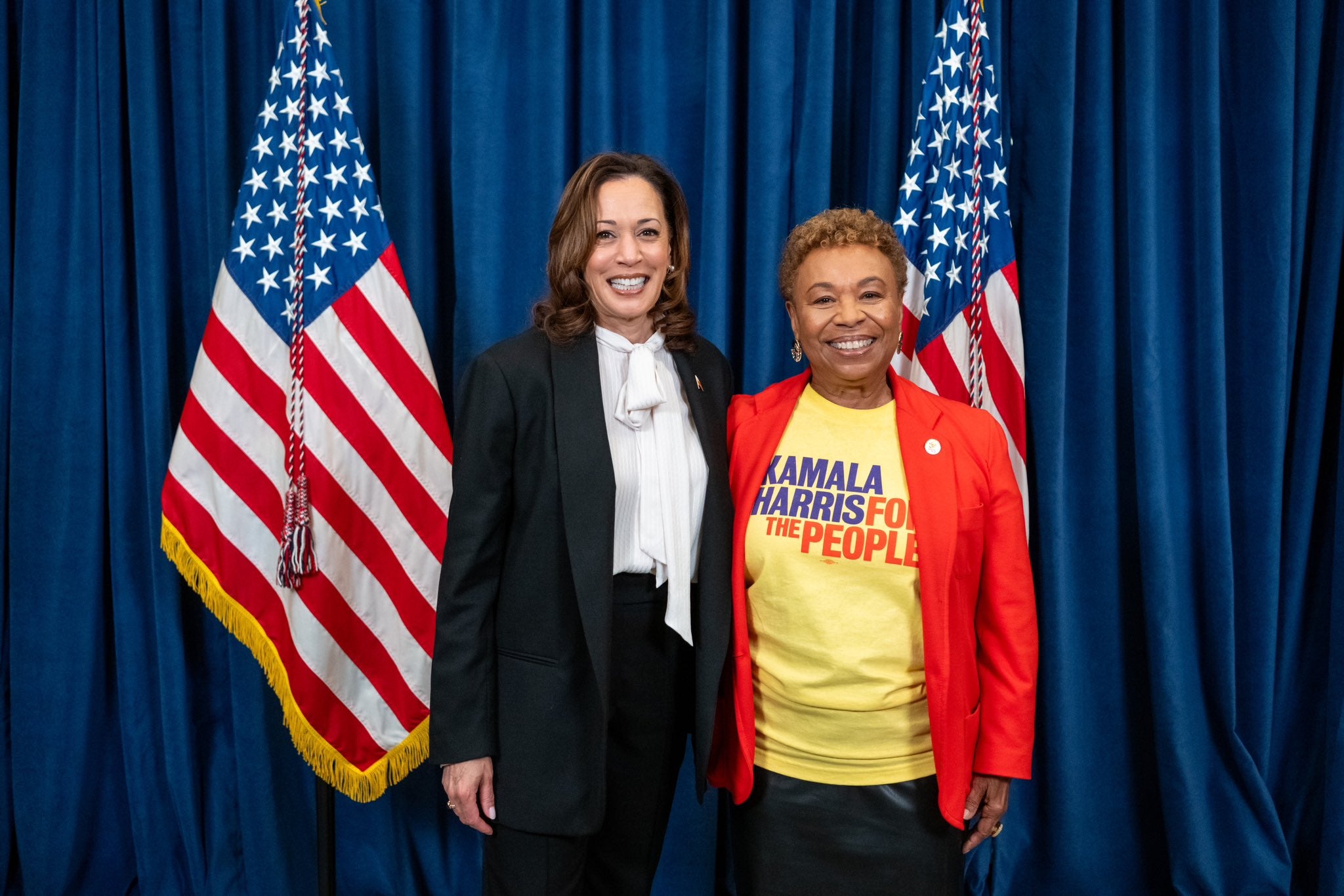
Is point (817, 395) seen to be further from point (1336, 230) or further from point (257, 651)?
point (1336, 230)

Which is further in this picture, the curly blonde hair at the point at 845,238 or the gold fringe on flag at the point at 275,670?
the gold fringe on flag at the point at 275,670

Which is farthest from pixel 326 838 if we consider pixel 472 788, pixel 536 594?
pixel 536 594

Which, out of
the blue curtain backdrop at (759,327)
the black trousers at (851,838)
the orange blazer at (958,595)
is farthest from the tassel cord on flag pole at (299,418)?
the black trousers at (851,838)

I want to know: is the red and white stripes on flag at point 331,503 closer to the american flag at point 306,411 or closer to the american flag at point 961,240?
the american flag at point 306,411

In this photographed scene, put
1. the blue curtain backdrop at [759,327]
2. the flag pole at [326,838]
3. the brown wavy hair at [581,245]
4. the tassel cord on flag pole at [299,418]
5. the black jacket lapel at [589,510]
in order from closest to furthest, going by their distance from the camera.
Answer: the black jacket lapel at [589,510], the brown wavy hair at [581,245], the tassel cord on flag pole at [299,418], the flag pole at [326,838], the blue curtain backdrop at [759,327]

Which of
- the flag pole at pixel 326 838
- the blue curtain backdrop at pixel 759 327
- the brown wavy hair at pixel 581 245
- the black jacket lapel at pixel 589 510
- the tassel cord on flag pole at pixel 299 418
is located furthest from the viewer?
the blue curtain backdrop at pixel 759 327

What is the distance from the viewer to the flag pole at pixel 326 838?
208 centimetres

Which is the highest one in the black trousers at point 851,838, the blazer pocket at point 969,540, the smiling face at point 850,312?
the smiling face at point 850,312

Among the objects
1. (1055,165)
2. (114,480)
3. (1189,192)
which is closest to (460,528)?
(114,480)

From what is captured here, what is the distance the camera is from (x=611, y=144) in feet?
7.79

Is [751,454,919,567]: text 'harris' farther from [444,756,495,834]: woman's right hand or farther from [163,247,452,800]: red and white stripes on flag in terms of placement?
[163,247,452,800]: red and white stripes on flag

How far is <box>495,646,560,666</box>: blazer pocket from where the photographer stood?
1.44 m

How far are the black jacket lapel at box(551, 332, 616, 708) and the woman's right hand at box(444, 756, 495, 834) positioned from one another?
0.24 m

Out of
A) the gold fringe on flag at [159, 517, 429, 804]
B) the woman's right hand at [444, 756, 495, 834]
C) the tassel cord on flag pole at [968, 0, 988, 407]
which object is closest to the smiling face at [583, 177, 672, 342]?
the woman's right hand at [444, 756, 495, 834]
